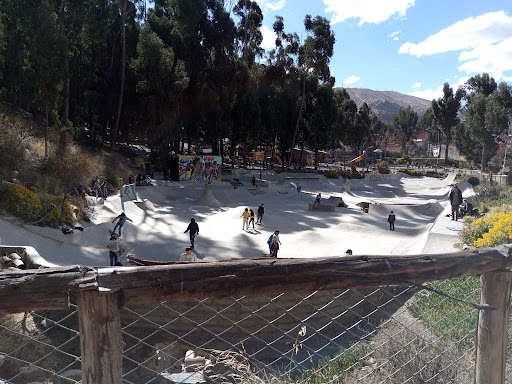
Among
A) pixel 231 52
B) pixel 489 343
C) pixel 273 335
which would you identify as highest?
pixel 231 52

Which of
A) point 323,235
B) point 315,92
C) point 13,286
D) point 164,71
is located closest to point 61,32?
point 164,71

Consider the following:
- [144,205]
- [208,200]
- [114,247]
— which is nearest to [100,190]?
[144,205]

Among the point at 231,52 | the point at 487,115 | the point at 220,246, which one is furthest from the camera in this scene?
the point at 487,115

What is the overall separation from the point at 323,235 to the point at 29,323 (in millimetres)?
12845

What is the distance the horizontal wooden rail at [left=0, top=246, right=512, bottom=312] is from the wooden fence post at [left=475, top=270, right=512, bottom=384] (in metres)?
0.08

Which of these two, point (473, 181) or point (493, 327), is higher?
point (493, 327)

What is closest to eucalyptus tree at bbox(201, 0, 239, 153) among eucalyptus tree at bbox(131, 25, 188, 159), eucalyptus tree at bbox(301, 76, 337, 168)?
eucalyptus tree at bbox(131, 25, 188, 159)

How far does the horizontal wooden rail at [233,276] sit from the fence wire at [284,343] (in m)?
0.11

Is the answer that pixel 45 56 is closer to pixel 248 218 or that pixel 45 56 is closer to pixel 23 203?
pixel 23 203

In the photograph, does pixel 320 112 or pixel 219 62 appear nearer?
pixel 219 62

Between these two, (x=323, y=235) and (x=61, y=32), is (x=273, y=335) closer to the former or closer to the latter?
(x=323, y=235)

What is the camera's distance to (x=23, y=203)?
1330 centimetres

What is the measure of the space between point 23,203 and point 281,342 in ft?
33.8

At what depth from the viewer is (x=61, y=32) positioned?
772 inches
